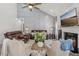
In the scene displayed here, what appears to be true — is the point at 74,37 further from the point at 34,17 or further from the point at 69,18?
the point at 34,17

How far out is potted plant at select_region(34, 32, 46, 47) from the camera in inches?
53.7

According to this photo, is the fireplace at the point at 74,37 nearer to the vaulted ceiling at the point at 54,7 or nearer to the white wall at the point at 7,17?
the vaulted ceiling at the point at 54,7

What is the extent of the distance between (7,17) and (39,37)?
0.38 meters

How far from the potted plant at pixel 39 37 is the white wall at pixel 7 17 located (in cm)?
24

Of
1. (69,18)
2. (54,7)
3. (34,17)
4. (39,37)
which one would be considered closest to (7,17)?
(34,17)

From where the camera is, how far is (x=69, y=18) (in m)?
1.35

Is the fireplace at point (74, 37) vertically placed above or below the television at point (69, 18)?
below

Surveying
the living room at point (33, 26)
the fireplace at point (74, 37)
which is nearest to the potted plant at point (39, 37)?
the living room at point (33, 26)

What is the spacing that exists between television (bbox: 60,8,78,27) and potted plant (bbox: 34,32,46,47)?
22 centimetres

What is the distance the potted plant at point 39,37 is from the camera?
1.37 metres

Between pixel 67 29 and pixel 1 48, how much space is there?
2.21ft

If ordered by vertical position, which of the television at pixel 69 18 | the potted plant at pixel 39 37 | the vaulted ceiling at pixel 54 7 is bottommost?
the potted plant at pixel 39 37

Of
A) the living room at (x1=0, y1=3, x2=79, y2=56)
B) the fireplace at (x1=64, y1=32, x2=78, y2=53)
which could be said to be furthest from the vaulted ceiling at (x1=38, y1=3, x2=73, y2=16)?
the fireplace at (x1=64, y1=32, x2=78, y2=53)

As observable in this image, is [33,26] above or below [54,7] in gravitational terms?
below
